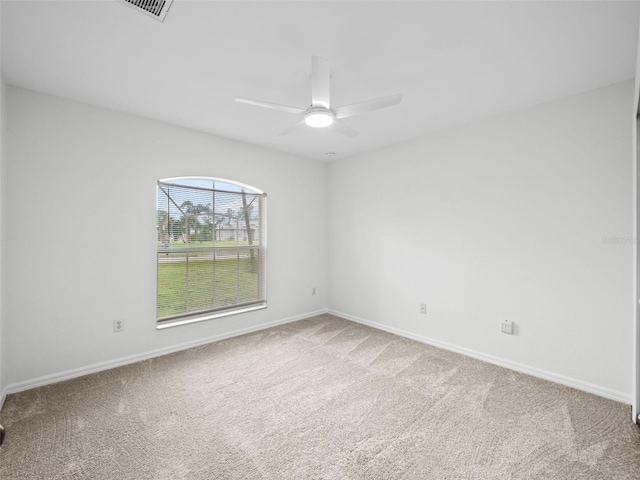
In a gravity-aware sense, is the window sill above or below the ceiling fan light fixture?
below

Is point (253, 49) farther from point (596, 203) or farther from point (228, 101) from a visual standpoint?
point (596, 203)

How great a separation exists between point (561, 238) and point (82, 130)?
175 inches

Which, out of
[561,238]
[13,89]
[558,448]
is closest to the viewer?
[558,448]

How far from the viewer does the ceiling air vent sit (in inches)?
62.5

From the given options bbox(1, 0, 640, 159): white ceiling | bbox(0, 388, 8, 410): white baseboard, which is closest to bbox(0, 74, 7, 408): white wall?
bbox(0, 388, 8, 410): white baseboard

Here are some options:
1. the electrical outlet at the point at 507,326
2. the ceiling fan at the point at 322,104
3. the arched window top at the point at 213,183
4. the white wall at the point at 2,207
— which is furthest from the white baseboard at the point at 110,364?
the electrical outlet at the point at 507,326

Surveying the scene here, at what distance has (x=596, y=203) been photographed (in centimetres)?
246

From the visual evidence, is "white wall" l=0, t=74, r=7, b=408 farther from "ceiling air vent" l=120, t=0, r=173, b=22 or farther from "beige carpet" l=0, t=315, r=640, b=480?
"ceiling air vent" l=120, t=0, r=173, b=22

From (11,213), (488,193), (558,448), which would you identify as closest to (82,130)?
(11,213)

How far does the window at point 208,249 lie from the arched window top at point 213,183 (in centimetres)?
1

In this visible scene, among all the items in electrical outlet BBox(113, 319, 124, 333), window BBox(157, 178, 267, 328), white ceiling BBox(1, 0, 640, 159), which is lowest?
electrical outlet BBox(113, 319, 124, 333)

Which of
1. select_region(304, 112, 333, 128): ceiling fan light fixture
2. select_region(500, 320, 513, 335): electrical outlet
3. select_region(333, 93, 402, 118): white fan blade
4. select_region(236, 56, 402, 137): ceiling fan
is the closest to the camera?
select_region(236, 56, 402, 137): ceiling fan

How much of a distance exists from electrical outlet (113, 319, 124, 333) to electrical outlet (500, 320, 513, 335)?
382 cm

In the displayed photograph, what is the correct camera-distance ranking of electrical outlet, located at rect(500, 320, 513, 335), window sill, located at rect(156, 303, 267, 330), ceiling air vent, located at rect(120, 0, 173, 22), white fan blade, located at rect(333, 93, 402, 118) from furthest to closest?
1. window sill, located at rect(156, 303, 267, 330)
2. electrical outlet, located at rect(500, 320, 513, 335)
3. white fan blade, located at rect(333, 93, 402, 118)
4. ceiling air vent, located at rect(120, 0, 173, 22)
